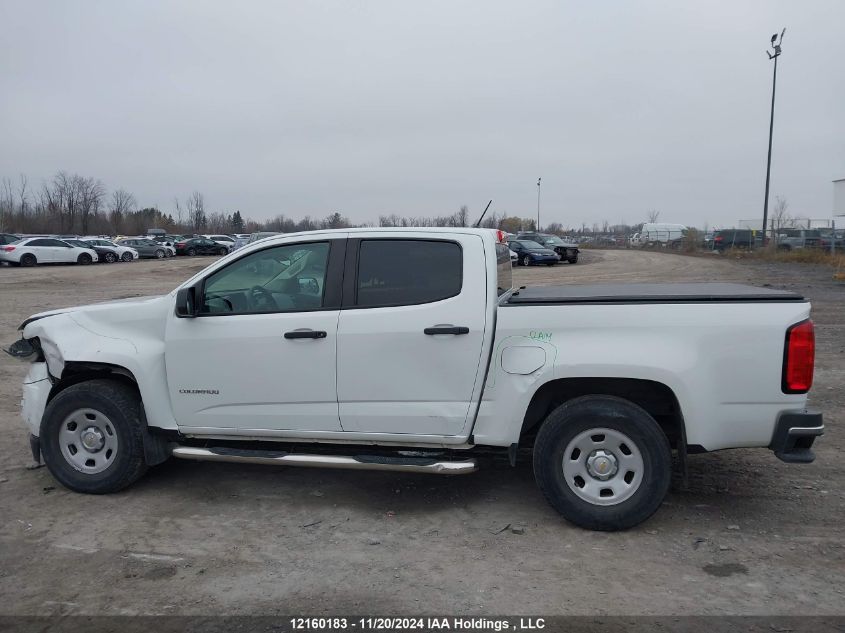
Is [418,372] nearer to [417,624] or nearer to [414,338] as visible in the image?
[414,338]

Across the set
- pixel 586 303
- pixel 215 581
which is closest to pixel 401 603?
pixel 215 581

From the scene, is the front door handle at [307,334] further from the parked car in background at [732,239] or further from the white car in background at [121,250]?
the parked car in background at [732,239]

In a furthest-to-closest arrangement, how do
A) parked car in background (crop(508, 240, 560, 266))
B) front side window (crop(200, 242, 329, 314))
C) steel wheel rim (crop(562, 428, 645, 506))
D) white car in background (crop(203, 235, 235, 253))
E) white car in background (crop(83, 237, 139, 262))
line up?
white car in background (crop(203, 235, 235, 253)) → white car in background (crop(83, 237, 139, 262)) → parked car in background (crop(508, 240, 560, 266)) → front side window (crop(200, 242, 329, 314)) → steel wheel rim (crop(562, 428, 645, 506))

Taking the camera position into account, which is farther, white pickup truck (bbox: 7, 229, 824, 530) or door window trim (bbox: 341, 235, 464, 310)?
door window trim (bbox: 341, 235, 464, 310)

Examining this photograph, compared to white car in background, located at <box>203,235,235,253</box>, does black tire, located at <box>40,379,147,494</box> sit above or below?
below

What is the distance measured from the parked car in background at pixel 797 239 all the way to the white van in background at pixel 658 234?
14679 mm

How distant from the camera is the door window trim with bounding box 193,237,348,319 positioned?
4.90 meters

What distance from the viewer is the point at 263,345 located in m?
4.88

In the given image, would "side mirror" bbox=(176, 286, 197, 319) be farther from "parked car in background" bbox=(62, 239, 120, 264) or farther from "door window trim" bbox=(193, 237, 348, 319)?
"parked car in background" bbox=(62, 239, 120, 264)

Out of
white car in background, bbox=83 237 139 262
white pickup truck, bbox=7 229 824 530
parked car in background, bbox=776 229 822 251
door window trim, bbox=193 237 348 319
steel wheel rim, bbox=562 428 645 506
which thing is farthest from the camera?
white car in background, bbox=83 237 139 262

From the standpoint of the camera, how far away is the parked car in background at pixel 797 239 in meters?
40.9

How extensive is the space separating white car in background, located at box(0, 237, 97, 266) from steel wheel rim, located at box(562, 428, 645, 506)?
41.2 metres

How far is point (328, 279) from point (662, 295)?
223 centimetres

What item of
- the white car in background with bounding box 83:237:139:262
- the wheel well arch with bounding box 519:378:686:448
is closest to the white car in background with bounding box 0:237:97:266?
the white car in background with bounding box 83:237:139:262
